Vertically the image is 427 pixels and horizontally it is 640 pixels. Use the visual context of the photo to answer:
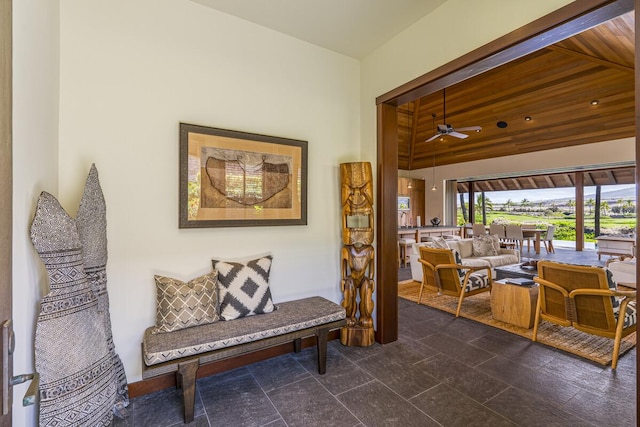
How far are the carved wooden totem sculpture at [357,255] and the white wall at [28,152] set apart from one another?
2200mm

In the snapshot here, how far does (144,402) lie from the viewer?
2055 mm

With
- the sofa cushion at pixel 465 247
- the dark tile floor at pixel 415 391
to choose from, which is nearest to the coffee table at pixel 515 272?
the sofa cushion at pixel 465 247

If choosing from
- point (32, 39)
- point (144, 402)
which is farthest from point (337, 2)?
point (144, 402)

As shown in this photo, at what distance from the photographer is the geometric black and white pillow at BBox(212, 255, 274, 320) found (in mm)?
2275

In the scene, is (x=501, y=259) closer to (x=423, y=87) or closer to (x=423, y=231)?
(x=423, y=231)

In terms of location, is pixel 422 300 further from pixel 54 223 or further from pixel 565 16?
pixel 54 223

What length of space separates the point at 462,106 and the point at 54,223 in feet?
27.8

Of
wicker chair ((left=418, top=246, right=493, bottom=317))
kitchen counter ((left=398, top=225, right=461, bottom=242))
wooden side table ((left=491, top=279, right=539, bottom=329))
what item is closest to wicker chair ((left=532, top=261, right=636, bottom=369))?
wooden side table ((left=491, top=279, right=539, bottom=329))

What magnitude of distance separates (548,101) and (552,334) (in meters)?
5.65

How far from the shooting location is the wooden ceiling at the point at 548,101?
4774mm

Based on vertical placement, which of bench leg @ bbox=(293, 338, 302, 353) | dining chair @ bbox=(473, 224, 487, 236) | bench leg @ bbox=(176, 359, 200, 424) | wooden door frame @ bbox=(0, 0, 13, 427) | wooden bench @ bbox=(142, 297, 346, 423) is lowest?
bench leg @ bbox=(293, 338, 302, 353)

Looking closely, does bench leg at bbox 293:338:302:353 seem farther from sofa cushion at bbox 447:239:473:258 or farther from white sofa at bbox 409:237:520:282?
sofa cushion at bbox 447:239:473:258

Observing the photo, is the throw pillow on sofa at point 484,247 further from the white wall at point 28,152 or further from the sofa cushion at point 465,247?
the white wall at point 28,152

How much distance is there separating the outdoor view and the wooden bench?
32.8ft
